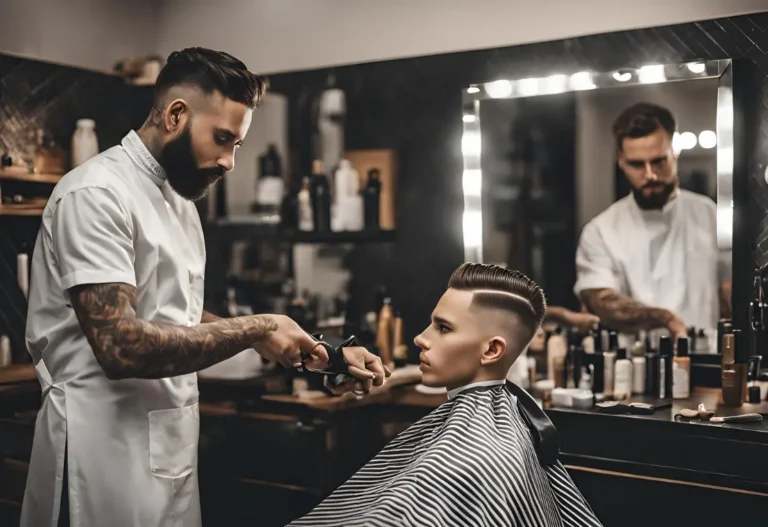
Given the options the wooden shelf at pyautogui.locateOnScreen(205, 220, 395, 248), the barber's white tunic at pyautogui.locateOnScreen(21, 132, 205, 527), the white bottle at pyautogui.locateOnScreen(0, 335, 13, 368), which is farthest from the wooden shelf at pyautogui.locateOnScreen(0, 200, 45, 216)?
the barber's white tunic at pyautogui.locateOnScreen(21, 132, 205, 527)

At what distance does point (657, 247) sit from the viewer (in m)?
3.23

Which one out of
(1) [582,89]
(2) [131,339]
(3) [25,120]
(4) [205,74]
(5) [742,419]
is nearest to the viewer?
(2) [131,339]

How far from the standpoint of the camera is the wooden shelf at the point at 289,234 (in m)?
3.76

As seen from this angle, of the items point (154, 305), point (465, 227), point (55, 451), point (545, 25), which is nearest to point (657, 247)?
point (465, 227)

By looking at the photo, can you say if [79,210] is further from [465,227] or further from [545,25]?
[545,25]

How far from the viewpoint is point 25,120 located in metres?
3.81

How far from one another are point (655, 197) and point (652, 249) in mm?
204

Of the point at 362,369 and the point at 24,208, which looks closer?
the point at 362,369

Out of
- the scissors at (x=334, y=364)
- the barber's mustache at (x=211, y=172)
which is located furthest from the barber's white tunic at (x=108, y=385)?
the scissors at (x=334, y=364)

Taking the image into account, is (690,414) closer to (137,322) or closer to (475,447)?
(475,447)

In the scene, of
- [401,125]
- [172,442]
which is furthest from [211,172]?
[401,125]

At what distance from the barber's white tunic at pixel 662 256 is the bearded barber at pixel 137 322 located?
1588 mm

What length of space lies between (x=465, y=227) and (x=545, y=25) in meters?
0.91

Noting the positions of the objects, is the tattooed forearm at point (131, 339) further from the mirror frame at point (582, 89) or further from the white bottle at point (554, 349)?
the mirror frame at point (582, 89)
